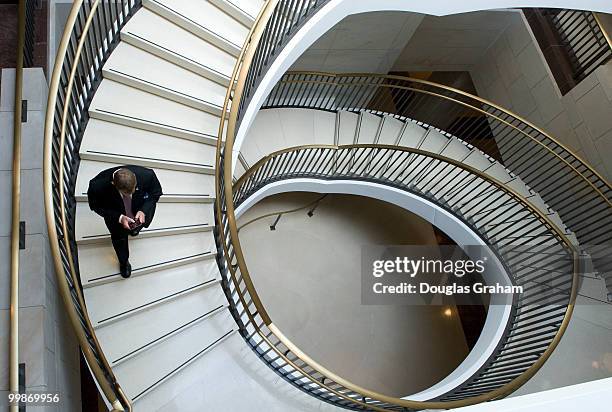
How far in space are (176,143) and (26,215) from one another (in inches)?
62.0

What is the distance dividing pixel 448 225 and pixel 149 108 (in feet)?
18.7

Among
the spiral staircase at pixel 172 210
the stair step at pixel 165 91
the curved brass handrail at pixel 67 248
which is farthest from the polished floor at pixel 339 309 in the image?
the curved brass handrail at pixel 67 248

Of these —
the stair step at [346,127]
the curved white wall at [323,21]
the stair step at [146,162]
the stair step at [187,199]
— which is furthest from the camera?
the stair step at [346,127]

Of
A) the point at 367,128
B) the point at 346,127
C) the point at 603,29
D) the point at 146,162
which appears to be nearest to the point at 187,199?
the point at 146,162

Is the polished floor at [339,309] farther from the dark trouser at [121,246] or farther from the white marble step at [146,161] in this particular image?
the dark trouser at [121,246]

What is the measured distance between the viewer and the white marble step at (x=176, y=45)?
5.67 meters

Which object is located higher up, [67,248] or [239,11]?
[239,11]

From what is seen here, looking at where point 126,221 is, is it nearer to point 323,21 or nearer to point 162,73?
point 162,73

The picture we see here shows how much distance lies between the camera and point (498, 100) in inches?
460

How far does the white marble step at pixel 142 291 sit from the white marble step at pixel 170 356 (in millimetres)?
374

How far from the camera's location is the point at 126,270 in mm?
4910

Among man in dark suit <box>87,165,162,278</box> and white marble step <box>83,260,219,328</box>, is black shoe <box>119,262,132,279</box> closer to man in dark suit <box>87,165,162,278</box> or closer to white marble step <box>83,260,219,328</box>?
white marble step <box>83,260,219,328</box>

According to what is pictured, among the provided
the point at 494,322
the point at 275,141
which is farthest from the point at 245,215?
the point at 494,322

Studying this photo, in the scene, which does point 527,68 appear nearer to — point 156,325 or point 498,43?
point 498,43
